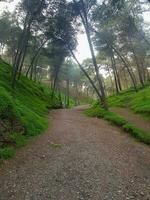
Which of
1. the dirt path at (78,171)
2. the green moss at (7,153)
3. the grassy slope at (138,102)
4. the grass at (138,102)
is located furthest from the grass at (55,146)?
the grassy slope at (138,102)

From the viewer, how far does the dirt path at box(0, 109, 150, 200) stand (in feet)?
22.3

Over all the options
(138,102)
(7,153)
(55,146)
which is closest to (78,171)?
(7,153)

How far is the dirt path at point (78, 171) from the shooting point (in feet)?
22.3

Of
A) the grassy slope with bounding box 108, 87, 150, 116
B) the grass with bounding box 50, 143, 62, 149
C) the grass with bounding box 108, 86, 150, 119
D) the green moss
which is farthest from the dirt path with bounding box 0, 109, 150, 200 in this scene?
the grassy slope with bounding box 108, 87, 150, 116

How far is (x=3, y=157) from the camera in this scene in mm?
9086

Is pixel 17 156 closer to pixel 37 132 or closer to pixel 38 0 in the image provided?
pixel 37 132

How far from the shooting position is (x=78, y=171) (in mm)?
8398

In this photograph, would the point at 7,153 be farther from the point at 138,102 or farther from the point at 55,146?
the point at 138,102

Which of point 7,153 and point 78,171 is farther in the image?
point 7,153

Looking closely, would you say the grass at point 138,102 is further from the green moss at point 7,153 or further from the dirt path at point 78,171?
the green moss at point 7,153

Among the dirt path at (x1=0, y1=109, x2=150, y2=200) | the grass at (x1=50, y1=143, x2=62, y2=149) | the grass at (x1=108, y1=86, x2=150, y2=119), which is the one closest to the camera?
the dirt path at (x1=0, y1=109, x2=150, y2=200)

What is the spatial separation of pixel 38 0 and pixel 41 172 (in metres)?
23.0

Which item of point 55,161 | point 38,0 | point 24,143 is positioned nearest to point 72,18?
point 38,0

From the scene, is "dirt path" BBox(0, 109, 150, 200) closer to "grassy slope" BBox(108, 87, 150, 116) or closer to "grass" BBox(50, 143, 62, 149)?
"grass" BBox(50, 143, 62, 149)
